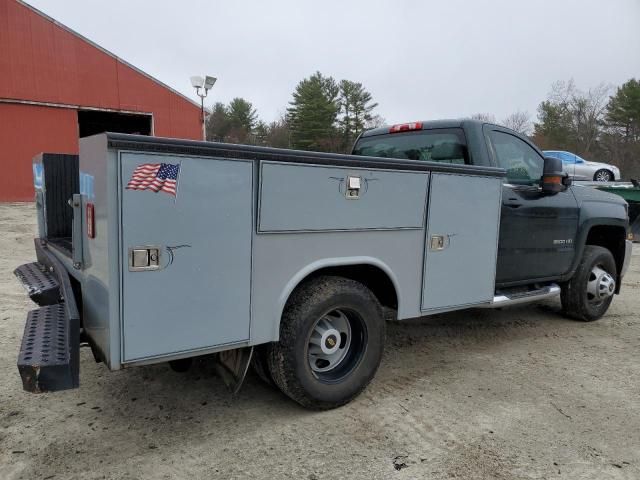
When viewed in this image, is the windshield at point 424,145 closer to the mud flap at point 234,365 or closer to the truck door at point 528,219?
the truck door at point 528,219

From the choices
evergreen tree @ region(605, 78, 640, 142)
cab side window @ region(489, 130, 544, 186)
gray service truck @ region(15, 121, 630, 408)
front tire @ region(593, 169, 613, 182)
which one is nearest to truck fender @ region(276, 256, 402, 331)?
gray service truck @ region(15, 121, 630, 408)

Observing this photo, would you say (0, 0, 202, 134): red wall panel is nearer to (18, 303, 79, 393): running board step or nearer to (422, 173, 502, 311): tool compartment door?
(18, 303, 79, 393): running board step

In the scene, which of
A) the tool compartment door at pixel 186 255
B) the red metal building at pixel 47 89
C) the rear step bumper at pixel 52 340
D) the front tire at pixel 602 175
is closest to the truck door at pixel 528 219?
the tool compartment door at pixel 186 255

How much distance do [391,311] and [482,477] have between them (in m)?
1.32

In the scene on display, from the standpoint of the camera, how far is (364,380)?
3449 millimetres

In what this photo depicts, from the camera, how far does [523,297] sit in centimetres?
459

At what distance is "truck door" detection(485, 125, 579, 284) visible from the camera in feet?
14.6

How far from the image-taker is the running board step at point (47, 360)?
231 centimetres

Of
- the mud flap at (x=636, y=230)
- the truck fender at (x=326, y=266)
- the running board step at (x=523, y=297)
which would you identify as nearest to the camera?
the truck fender at (x=326, y=266)

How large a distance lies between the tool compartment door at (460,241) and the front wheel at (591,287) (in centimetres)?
183

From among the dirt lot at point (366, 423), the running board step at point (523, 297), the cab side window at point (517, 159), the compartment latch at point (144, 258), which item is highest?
the cab side window at point (517, 159)

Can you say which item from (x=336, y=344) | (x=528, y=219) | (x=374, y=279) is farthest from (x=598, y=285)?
(x=336, y=344)

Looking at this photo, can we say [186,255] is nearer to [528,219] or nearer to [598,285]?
[528,219]

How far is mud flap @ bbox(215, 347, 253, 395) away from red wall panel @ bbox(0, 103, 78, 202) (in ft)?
52.9
